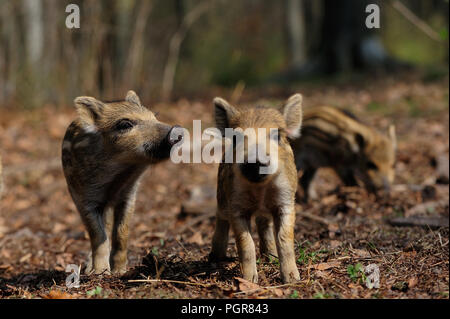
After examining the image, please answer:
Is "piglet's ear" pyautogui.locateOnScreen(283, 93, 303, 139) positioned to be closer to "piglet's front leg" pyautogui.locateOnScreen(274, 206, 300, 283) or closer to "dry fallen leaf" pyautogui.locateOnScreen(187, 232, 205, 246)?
"piglet's front leg" pyautogui.locateOnScreen(274, 206, 300, 283)

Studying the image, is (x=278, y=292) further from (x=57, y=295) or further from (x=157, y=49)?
(x=157, y=49)

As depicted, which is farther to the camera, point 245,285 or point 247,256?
point 247,256

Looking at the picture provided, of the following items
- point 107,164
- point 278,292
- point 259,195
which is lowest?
point 278,292

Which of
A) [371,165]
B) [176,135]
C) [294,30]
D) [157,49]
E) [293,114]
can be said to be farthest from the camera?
[294,30]

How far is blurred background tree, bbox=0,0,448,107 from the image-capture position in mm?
13578

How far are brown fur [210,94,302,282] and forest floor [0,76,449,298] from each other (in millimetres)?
229

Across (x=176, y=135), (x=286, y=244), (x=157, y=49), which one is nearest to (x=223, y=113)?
(x=176, y=135)

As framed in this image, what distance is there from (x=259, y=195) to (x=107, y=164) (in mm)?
1839

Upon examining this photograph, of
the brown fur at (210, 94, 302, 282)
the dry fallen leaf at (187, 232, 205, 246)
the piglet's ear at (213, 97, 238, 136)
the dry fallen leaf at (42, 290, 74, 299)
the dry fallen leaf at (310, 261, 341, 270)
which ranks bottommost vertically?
the dry fallen leaf at (42, 290, 74, 299)

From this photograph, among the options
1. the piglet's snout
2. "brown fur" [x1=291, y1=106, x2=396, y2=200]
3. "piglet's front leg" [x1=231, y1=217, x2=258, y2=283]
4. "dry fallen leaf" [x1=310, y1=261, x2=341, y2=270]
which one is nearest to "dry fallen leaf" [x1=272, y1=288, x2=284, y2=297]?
"piglet's front leg" [x1=231, y1=217, x2=258, y2=283]

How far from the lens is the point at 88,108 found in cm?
541

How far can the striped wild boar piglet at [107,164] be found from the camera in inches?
206

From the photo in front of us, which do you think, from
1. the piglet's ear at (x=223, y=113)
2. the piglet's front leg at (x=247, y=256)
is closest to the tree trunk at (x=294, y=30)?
the piglet's ear at (x=223, y=113)

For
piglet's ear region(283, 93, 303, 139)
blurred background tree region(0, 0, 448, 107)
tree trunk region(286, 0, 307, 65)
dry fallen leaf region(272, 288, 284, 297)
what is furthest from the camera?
tree trunk region(286, 0, 307, 65)
